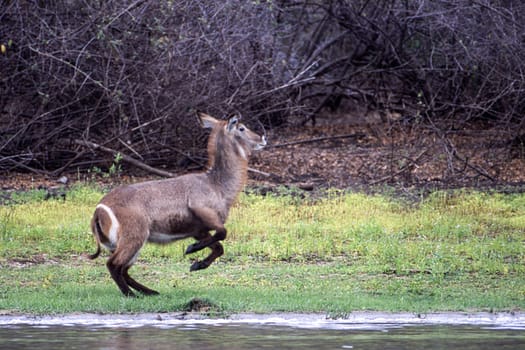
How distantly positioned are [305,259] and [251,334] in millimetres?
2841

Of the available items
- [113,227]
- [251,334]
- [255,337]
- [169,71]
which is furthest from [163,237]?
[169,71]

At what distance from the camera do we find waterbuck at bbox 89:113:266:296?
8047mm

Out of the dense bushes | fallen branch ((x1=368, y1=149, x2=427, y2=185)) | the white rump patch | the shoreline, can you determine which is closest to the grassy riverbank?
the shoreline

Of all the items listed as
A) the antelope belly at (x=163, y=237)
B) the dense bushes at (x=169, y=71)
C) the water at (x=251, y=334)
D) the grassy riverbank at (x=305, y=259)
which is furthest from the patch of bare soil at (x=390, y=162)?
the water at (x=251, y=334)

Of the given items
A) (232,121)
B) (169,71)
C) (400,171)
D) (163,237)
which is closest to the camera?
(163,237)

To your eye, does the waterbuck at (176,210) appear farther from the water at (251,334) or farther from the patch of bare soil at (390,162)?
the patch of bare soil at (390,162)

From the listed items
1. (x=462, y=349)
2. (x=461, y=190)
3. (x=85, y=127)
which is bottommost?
(x=462, y=349)

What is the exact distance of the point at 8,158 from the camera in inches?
553

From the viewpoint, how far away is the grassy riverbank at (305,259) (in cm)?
814

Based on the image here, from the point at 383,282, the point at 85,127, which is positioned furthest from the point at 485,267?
the point at 85,127

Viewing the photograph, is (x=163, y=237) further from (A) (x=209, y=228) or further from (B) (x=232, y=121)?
(B) (x=232, y=121)

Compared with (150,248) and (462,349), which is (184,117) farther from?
(462,349)

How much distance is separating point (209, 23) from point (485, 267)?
6298 millimetres

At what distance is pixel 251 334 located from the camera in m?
7.20
